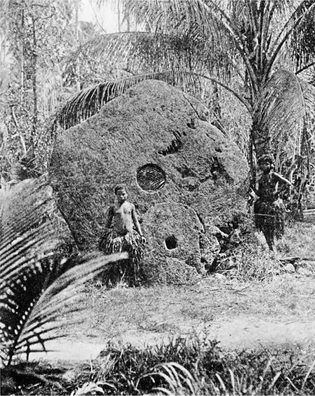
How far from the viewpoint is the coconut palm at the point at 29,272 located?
11.5 feet

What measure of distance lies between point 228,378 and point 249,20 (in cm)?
688

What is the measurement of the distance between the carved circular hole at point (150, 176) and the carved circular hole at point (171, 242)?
727mm

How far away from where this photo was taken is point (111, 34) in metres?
10.2

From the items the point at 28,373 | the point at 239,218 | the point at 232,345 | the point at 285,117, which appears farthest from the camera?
the point at 239,218

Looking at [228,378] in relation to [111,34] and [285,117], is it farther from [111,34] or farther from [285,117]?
[111,34]

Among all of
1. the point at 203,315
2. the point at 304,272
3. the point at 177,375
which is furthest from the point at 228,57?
the point at 177,375

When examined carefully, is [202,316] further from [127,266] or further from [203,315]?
[127,266]

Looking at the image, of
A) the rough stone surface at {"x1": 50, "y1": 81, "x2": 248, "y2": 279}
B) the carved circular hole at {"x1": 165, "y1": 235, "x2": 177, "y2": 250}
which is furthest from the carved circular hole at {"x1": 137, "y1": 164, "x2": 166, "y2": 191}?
the carved circular hole at {"x1": 165, "y1": 235, "x2": 177, "y2": 250}

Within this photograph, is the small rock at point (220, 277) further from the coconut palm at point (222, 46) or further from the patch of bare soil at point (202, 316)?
the coconut palm at point (222, 46)

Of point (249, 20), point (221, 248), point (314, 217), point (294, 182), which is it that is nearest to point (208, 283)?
point (221, 248)

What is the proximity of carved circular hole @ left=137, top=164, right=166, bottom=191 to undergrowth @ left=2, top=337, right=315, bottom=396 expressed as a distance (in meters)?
4.14

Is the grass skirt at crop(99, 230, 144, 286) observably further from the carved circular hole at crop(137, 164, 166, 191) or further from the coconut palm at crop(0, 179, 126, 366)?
the coconut palm at crop(0, 179, 126, 366)

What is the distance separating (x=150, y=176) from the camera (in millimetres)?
8734

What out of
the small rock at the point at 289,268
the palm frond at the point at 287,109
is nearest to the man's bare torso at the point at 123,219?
the palm frond at the point at 287,109
